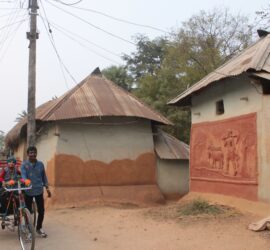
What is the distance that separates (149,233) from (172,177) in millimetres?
8360

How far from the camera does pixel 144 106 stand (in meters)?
17.3

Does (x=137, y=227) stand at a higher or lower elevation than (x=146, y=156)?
lower

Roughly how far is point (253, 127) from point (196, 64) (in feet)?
64.7

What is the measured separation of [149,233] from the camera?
913 cm

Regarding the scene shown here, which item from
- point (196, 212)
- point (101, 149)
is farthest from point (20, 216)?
point (101, 149)

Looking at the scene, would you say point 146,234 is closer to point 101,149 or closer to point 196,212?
point 196,212

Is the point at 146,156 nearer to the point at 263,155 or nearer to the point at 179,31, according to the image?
the point at 263,155

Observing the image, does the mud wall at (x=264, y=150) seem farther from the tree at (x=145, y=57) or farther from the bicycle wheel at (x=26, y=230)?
the tree at (x=145, y=57)

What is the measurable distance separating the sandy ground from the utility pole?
264 cm

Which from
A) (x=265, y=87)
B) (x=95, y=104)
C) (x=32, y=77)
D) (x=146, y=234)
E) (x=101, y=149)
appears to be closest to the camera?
(x=146, y=234)

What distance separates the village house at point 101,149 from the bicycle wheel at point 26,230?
6996mm

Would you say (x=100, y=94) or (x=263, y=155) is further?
(x=100, y=94)

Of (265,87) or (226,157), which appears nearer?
(265,87)

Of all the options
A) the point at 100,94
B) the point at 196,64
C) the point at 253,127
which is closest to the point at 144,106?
the point at 100,94
